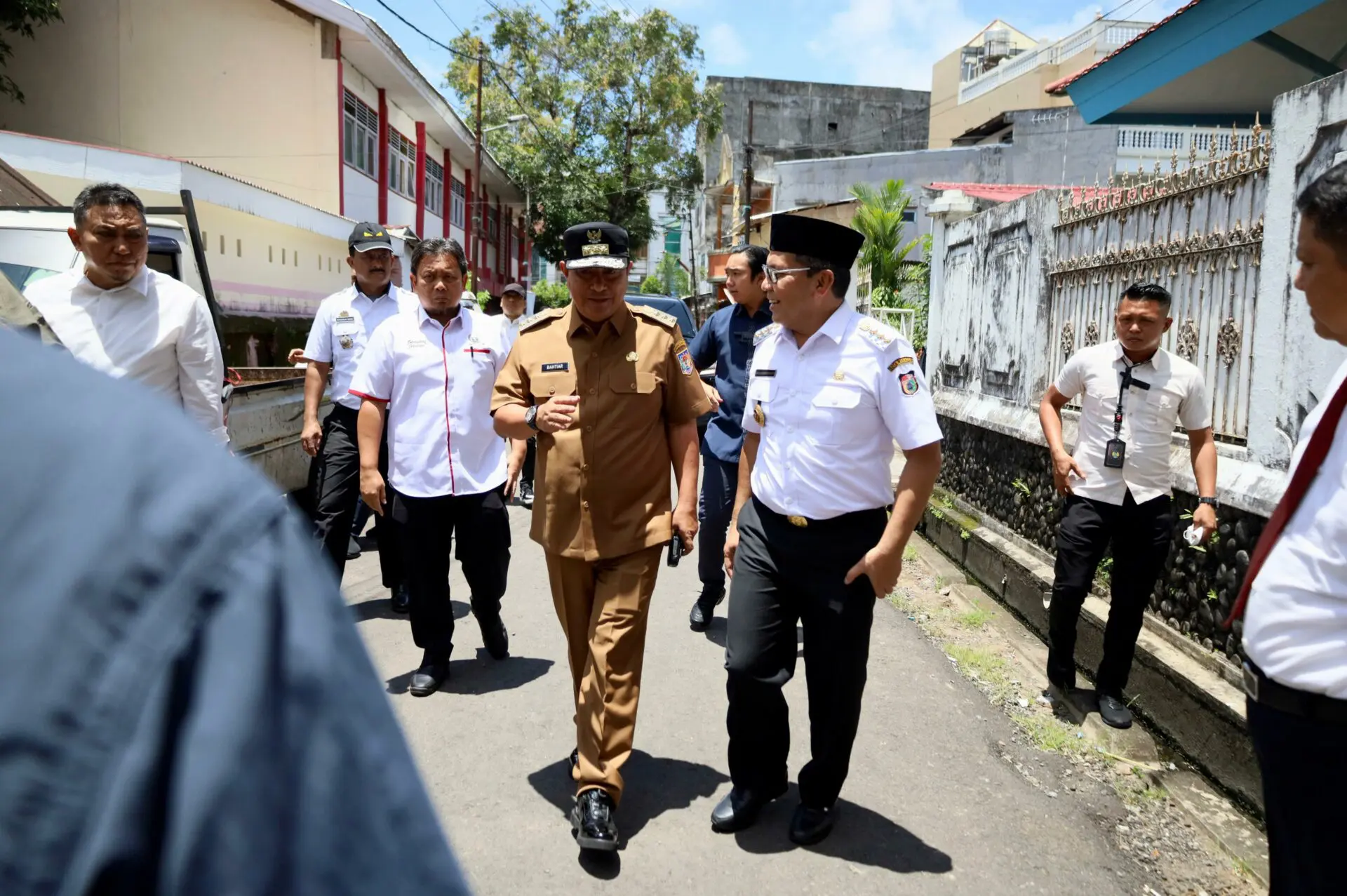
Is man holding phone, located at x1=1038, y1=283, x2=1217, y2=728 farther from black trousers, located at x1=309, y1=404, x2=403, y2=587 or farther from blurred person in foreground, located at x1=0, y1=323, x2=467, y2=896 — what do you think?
blurred person in foreground, located at x1=0, y1=323, x2=467, y2=896

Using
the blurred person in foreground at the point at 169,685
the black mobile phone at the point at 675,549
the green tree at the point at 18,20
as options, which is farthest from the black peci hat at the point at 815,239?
the green tree at the point at 18,20

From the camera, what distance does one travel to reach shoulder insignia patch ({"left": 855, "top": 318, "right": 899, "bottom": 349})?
11.3 ft

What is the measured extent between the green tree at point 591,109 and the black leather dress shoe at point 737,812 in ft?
117

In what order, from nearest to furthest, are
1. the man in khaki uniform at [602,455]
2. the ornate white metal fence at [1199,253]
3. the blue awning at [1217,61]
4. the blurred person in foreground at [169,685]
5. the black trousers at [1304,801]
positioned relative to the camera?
the blurred person in foreground at [169,685] < the black trousers at [1304,801] < the man in khaki uniform at [602,455] < the ornate white metal fence at [1199,253] < the blue awning at [1217,61]

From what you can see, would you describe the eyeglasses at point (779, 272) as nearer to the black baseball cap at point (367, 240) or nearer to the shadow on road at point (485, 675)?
the shadow on road at point (485, 675)

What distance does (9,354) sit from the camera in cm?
58

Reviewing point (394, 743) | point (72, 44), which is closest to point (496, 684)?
point (394, 743)

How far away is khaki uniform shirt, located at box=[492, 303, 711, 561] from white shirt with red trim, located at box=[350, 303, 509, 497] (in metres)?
0.88

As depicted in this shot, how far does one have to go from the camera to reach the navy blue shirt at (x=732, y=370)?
5863 mm

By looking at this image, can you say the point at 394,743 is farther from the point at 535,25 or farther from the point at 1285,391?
the point at 535,25

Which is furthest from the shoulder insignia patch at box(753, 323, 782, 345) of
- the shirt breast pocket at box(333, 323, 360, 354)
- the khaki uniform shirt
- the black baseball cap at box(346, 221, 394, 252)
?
the black baseball cap at box(346, 221, 394, 252)

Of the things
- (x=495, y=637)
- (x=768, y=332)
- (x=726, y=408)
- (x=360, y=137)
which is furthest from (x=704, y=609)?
(x=360, y=137)

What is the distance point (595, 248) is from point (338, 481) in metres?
2.35

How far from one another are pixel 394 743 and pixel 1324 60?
32.7ft
